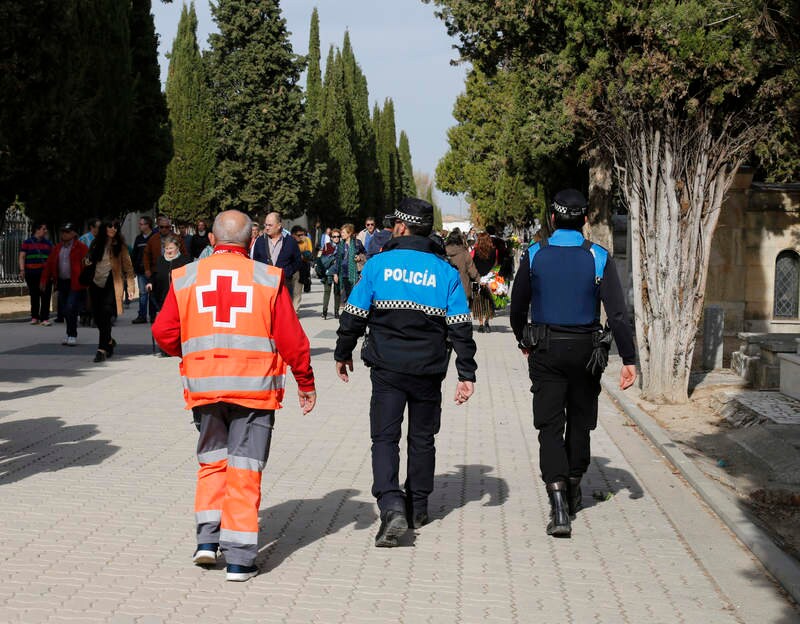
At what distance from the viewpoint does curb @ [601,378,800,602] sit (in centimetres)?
593

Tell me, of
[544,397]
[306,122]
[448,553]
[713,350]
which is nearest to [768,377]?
[713,350]

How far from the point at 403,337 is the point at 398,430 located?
0.50m

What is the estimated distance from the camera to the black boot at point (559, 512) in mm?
6727

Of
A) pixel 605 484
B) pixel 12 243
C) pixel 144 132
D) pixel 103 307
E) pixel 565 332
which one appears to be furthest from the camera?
pixel 144 132

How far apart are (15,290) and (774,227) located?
18688mm

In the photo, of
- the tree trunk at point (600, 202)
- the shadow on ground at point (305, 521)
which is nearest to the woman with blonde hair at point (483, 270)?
the tree trunk at point (600, 202)

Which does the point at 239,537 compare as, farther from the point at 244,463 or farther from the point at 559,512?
the point at 559,512

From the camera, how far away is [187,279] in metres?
5.88

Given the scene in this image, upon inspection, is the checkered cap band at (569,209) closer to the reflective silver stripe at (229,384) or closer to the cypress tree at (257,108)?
the reflective silver stripe at (229,384)

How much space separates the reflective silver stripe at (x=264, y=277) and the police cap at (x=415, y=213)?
1120 millimetres

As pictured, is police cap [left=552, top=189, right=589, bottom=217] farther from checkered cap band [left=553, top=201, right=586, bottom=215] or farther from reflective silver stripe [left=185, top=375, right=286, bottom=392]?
reflective silver stripe [left=185, top=375, right=286, bottom=392]

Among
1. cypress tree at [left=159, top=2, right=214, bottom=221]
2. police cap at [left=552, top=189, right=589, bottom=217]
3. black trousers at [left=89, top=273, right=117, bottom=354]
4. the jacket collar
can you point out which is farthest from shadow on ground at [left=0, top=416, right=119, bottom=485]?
cypress tree at [left=159, top=2, right=214, bottom=221]

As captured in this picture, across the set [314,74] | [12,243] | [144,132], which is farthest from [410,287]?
[314,74]

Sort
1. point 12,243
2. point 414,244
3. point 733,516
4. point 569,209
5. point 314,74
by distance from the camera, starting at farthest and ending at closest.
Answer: point 314,74
point 12,243
point 733,516
point 569,209
point 414,244
